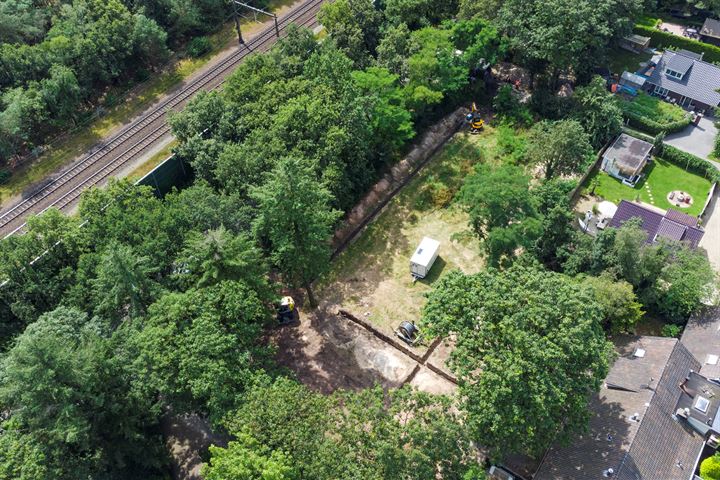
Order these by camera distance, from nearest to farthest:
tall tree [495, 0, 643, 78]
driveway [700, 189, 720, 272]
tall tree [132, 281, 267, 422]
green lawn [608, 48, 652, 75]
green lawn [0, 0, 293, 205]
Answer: tall tree [132, 281, 267, 422]
driveway [700, 189, 720, 272]
green lawn [0, 0, 293, 205]
tall tree [495, 0, 643, 78]
green lawn [608, 48, 652, 75]

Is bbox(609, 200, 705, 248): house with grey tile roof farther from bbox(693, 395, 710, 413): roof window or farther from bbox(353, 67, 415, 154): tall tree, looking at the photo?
bbox(353, 67, 415, 154): tall tree

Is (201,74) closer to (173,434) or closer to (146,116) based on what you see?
(146,116)

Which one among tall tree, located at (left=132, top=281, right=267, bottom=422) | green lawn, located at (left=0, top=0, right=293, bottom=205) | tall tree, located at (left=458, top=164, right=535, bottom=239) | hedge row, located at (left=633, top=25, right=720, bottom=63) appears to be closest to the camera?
tall tree, located at (left=132, top=281, right=267, bottom=422)

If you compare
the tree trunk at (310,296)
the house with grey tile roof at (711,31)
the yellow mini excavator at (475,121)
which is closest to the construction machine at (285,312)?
the tree trunk at (310,296)

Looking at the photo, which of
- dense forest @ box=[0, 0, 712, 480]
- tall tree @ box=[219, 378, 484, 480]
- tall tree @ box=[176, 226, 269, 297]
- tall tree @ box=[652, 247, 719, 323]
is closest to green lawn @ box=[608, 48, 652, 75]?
dense forest @ box=[0, 0, 712, 480]

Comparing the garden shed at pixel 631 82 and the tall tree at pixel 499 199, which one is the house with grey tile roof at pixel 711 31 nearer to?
the garden shed at pixel 631 82
